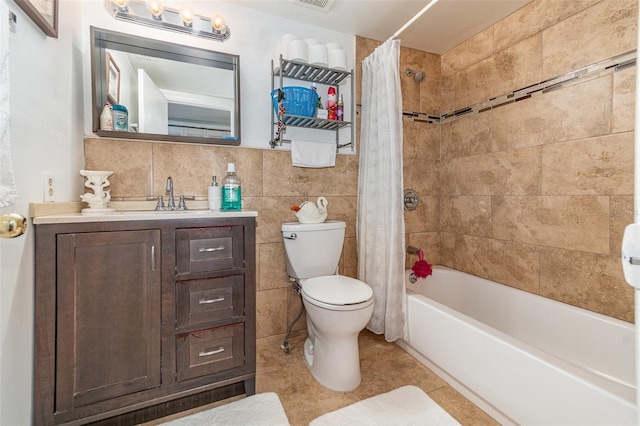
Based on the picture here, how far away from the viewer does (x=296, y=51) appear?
1.71 meters

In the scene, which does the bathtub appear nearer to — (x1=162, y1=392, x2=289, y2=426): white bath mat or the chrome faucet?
(x1=162, y1=392, x2=289, y2=426): white bath mat

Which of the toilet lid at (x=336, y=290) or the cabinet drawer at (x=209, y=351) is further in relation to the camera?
the toilet lid at (x=336, y=290)

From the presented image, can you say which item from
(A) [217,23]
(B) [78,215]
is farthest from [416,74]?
(B) [78,215]

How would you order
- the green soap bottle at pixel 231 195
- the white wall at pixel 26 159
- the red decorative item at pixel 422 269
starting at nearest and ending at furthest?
the white wall at pixel 26 159 → the green soap bottle at pixel 231 195 → the red decorative item at pixel 422 269

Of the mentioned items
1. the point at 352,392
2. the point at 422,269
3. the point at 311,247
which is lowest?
the point at 352,392

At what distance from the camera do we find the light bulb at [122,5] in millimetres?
1479

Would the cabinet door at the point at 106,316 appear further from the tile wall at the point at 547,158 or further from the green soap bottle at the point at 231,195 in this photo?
the tile wall at the point at 547,158

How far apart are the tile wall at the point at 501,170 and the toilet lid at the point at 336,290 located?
40 cm

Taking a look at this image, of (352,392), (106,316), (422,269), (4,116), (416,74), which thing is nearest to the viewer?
(4,116)


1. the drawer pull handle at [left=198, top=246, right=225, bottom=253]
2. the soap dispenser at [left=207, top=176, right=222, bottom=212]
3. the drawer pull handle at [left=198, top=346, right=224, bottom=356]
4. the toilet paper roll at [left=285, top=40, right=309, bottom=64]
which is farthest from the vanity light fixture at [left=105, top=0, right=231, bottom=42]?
the drawer pull handle at [left=198, top=346, right=224, bottom=356]

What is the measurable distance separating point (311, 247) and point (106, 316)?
997mm

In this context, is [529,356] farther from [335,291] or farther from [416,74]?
[416,74]

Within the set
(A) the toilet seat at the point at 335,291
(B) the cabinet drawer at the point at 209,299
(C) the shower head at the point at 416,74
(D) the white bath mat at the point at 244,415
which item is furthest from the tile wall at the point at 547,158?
(B) the cabinet drawer at the point at 209,299

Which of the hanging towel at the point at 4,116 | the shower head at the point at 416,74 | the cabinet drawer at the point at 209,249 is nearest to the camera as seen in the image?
the hanging towel at the point at 4,116
